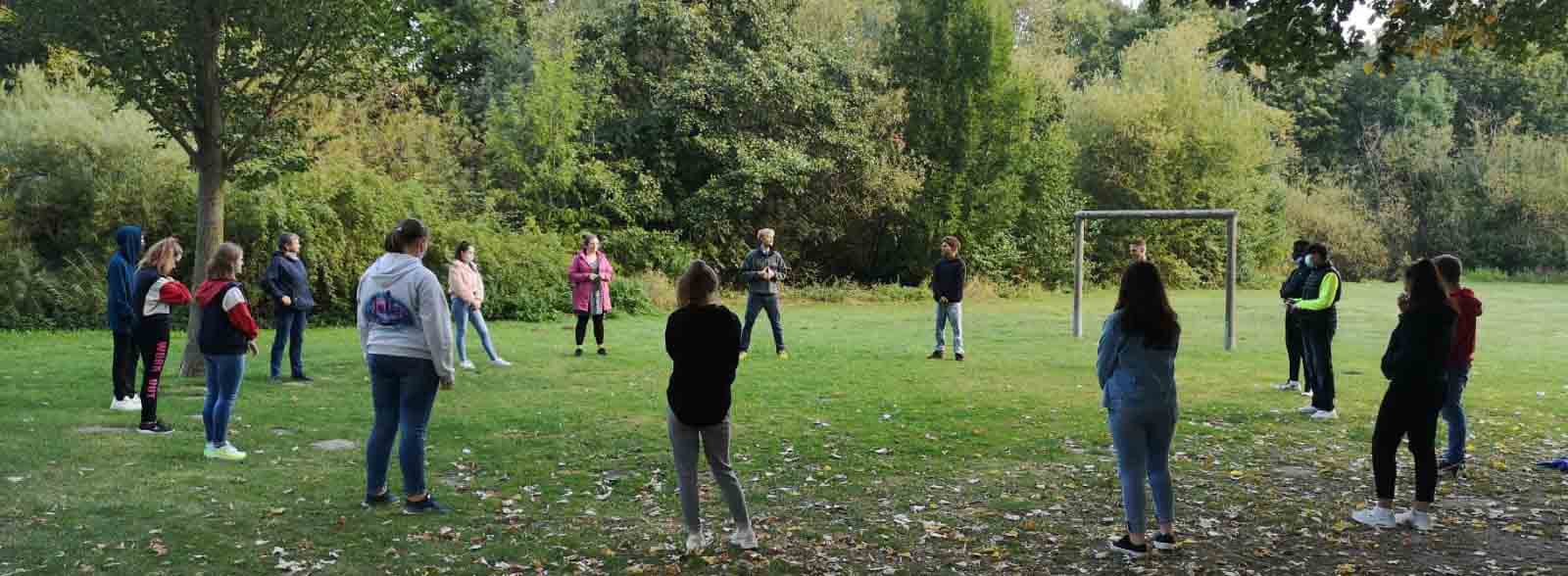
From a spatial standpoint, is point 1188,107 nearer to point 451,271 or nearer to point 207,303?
point 451,271

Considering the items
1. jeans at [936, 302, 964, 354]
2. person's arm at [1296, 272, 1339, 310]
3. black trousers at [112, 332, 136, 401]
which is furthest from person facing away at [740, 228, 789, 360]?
black trousers at [112, 332, 136, 401]

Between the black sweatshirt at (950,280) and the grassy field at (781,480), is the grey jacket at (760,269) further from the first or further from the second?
the black sweatshirt at (950,280)

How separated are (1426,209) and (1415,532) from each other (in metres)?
47.2

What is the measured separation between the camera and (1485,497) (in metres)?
7.50

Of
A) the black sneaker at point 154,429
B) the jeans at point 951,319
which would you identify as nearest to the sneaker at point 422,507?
the black sneaker at point 154,429

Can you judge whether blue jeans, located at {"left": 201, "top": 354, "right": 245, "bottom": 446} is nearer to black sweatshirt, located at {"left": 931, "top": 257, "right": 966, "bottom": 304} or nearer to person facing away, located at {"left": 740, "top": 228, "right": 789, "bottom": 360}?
person facing away, located at {"left": 740, "top": 228, "right": 789, "bottom": 360}

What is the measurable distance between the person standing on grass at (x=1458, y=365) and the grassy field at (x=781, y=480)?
242 mm

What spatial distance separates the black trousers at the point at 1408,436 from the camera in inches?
260

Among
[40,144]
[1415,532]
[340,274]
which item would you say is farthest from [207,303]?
[40,144]

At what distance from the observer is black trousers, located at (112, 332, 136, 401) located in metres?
10.1

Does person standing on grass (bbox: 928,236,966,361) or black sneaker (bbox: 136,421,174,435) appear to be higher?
person standing on grass (bbox: 928,236,966,361)

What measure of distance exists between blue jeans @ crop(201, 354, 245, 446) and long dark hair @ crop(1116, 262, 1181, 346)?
5.64 m

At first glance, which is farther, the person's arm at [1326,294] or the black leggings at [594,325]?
the black leggings at [594,325]

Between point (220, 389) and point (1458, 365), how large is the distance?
324 inches
